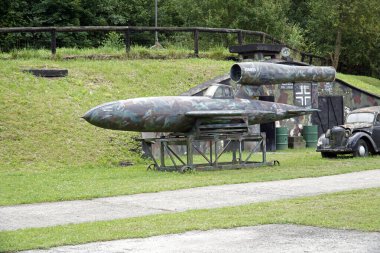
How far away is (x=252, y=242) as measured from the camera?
11.2 m

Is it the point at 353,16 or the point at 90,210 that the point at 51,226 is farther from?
the point at 353,16

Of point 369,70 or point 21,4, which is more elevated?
point 21,4

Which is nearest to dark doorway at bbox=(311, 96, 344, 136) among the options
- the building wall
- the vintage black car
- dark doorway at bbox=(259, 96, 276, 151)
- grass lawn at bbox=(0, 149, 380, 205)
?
the building wall

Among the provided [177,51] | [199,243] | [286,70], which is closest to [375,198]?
[199,243]

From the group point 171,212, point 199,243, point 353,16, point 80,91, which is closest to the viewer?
point 199,243

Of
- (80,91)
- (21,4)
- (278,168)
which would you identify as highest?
(21,4)

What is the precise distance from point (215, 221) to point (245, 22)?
39078 mm

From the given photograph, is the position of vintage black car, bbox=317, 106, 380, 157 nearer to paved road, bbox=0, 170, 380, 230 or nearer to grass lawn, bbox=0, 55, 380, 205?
grass lawn, bbox=0, 55, 380, 205

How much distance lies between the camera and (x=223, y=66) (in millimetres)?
34688

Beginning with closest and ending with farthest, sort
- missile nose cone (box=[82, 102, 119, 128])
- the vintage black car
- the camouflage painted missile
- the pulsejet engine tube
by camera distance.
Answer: missile nose cone (box=[82, 102, 119, 128]) → the camouflage painted missile → the pulsejet engine tube → the vintage black car

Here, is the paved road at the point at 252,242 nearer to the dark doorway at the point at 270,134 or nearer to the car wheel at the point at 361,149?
the car wheel at the point at 361,149

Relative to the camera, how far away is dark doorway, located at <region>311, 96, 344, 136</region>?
1345 inches

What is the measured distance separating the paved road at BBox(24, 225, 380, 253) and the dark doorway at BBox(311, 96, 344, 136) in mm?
22287

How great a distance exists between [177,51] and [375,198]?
22117mm
